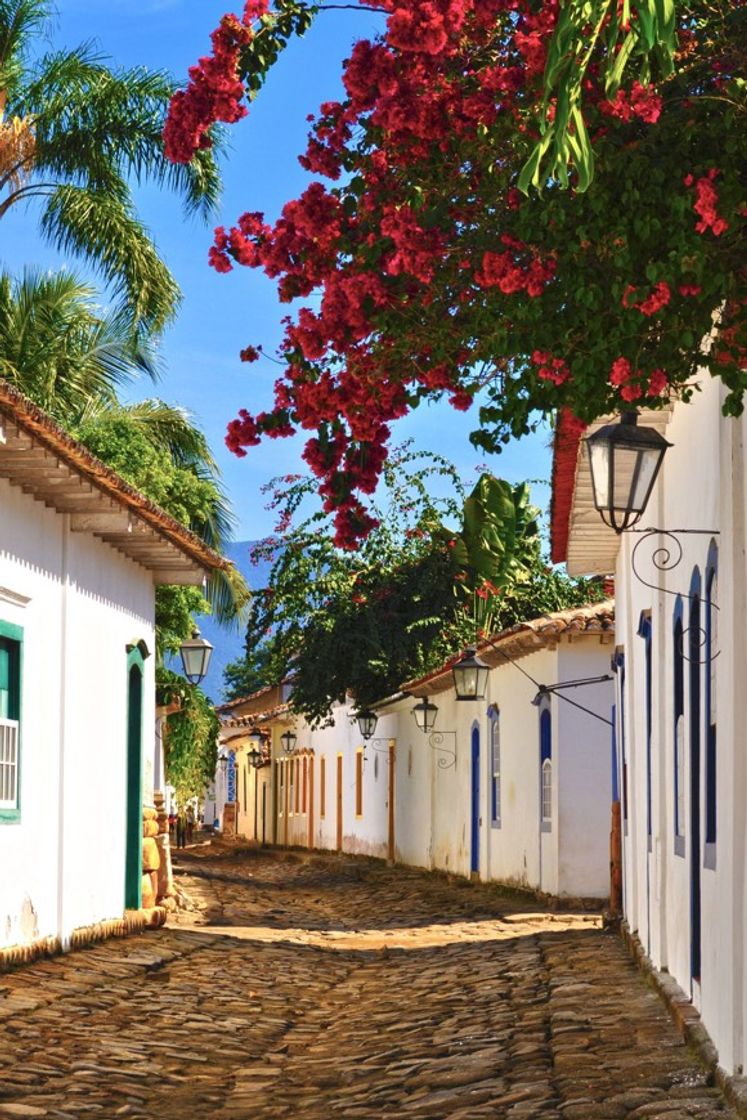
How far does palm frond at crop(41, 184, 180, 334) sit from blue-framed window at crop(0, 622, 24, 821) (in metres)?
10.7

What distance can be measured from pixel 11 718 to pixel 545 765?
9.77 meters

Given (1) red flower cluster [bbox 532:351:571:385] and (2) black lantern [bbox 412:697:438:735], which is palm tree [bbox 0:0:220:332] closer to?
(2) black lantern [bbox 412:697:438:735]

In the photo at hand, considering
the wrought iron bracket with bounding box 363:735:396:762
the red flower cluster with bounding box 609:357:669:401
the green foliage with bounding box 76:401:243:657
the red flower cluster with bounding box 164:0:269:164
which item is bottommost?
the wrought iron bracket with bounding box 363:735:396:762

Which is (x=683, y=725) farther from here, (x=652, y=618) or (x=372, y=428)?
(x=372, y=428)

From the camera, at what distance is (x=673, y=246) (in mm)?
5445

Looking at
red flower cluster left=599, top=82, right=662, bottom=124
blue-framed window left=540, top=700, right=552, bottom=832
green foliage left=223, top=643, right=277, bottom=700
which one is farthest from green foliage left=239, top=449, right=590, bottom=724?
green foliage left=223, top=643, right=277, bottom=700

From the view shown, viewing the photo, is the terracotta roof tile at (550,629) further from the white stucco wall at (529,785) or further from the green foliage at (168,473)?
the green foliage at (168,473)

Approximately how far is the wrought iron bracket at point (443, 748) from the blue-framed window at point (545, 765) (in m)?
6.35

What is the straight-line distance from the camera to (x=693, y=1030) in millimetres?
8695

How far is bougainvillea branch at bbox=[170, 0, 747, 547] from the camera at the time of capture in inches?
214

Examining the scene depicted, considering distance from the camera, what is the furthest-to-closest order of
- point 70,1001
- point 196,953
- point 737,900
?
1. point 196,953
2. point 70,1001
3. point 737,900

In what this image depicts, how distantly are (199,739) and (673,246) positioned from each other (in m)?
24.0

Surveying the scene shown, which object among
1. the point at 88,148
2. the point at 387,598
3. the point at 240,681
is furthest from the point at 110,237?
the point at 240,681

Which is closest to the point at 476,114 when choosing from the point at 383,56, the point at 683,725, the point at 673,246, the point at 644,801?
the point at 383,56
